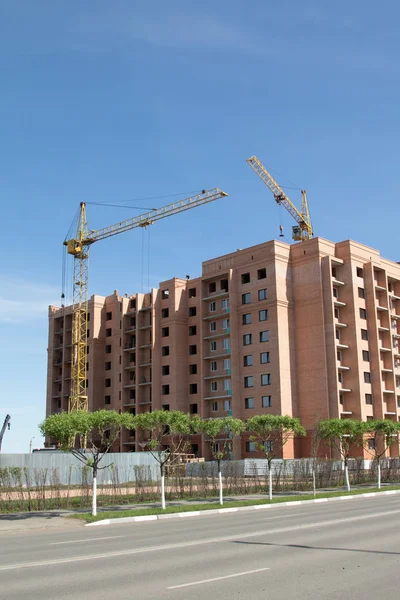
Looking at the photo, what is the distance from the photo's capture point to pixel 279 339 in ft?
222

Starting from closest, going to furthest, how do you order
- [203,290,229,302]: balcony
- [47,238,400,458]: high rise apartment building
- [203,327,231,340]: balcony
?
[47,238,400,458]: high rise apartment building, [203,327,231,340]: balcony, [203,290,229,302]: balcony

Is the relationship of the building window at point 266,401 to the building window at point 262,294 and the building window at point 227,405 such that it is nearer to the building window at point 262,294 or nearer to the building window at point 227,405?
the building window at point 227,405

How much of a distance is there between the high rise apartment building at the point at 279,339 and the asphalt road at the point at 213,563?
4737 centimetres

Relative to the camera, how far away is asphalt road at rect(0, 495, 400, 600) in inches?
367

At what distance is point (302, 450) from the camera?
66125 millimetres

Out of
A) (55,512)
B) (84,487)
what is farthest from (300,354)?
(55,512)

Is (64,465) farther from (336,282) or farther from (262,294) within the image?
(336,282)

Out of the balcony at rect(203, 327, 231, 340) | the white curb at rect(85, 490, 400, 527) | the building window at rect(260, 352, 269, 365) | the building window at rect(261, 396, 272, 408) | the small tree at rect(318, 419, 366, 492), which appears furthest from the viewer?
the balcony at rect(203, 327, 231, 340)

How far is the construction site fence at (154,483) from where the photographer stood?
31.3m

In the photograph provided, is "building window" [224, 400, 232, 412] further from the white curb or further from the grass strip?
the grass strip

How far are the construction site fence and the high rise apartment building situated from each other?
1565 centimetres

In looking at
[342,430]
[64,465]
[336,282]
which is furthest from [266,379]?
[64,465]

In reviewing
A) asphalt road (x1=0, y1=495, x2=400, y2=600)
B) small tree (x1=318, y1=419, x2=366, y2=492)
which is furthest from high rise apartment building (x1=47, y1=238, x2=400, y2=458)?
asphalt road (x1=0, y1=495, x2=400, y2=600)

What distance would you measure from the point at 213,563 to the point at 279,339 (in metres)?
56.3
